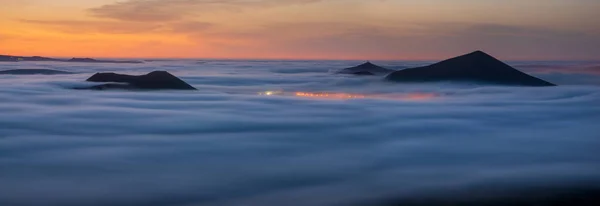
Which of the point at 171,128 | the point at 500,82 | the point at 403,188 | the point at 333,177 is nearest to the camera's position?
the point at 403,188

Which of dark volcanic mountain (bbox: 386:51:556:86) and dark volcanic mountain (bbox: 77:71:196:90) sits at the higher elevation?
dark volcanic mountain (bbox: 386:51:556:86)

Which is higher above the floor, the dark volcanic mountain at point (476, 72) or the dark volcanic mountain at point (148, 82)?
the dark volcanic mountain at point (476, 72)

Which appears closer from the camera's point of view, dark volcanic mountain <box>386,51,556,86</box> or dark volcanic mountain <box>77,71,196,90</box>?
dark volcanic mountain <box>77,71,196,90</box>

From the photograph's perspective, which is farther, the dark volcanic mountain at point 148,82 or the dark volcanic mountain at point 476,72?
the dark volcanic mountain at point 476,72

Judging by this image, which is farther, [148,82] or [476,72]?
[476,72]

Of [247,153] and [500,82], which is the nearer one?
[247,153]

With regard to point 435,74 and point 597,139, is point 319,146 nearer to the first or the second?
point 597,139

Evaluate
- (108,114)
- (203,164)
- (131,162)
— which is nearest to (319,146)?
(203,164)

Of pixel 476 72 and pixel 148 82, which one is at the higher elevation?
pixel 476 72
